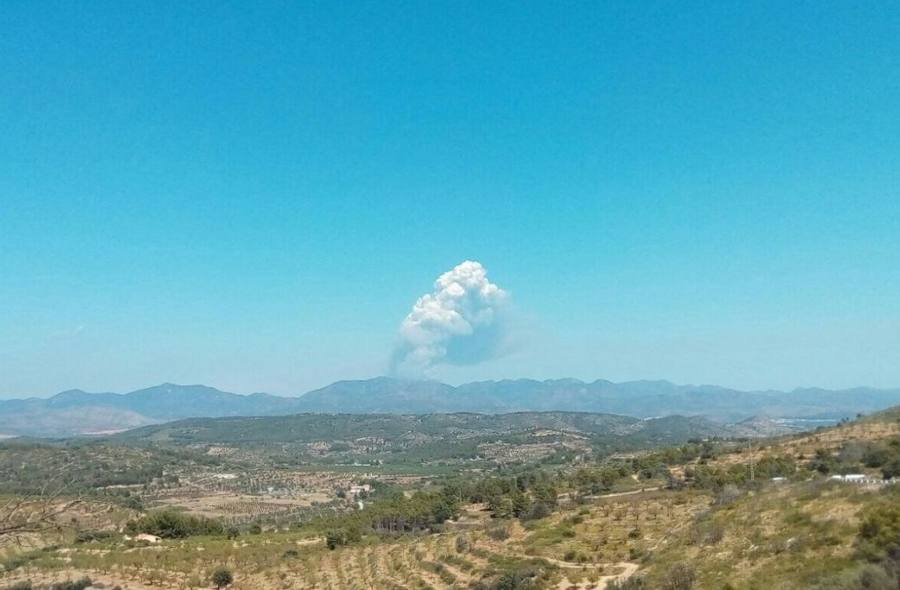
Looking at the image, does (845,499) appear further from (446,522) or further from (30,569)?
(30,569)

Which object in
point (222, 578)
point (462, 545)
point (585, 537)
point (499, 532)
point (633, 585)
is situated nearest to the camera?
point (633, 585)

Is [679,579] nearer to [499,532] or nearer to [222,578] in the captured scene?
[499,532]

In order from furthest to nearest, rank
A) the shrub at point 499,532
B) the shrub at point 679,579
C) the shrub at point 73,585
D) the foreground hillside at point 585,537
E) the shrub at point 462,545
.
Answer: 1. the shrub at point 499,532
2. the shrub at point 462,545
3. the shrub at point 73,585
4. the shrub at point 679,579
5. the foreground hillside at point 585,537

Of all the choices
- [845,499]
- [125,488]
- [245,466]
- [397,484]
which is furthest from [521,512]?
[245,466]

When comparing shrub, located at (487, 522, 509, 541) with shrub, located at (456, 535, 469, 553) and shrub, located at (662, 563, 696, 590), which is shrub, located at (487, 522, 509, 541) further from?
shrub, located at (662, 563, 696, 590)

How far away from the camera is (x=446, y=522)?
6581 cm

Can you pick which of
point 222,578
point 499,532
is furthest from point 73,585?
point 499,532

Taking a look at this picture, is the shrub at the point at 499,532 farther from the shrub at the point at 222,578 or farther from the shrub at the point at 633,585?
the shrub at the point at 633,585

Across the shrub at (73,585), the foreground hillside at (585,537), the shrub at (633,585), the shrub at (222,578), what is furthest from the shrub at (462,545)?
the shrub at (73,585)

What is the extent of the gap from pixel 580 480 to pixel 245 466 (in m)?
154

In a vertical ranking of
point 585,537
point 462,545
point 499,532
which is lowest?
point 462,545

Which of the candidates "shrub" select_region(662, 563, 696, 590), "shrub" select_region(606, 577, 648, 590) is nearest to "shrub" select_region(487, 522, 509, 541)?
"shrub" select_region(606, 577, 648, 590)

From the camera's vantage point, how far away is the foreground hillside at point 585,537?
18781mm

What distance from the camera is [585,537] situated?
1556 inches
